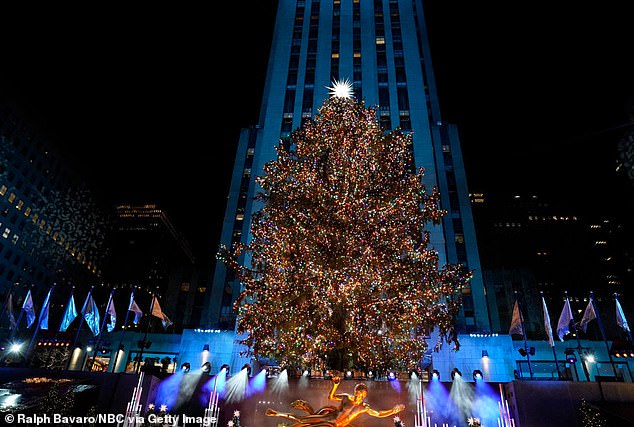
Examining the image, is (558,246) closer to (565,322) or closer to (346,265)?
(565,322)

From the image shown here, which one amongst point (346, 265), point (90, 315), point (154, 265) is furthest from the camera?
point (154, 265)

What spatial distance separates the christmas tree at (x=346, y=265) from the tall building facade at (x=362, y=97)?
33.1 feet

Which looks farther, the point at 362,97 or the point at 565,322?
the point at 362,97

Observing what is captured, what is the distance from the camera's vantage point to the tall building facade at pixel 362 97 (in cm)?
2758

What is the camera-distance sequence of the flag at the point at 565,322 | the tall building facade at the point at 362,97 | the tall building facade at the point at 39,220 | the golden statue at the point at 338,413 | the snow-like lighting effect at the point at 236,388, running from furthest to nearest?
1. the tall building facade at the point at 39,220
2. the tall building facade at the point at 362,97
3. the flag at the point at 565,322
4. the snow-like lighting effect at the point at 236,388
5. the golden statue at the point at 338,413

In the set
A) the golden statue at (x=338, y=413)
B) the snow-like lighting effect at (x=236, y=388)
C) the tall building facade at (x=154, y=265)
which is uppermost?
the tall building facade at (x=154, y=265)

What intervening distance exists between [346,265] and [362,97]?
2180 cm

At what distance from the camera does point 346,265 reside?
46.9 ft

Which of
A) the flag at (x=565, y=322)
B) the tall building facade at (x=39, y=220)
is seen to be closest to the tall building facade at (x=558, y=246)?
the flag at (x=565, y=322)

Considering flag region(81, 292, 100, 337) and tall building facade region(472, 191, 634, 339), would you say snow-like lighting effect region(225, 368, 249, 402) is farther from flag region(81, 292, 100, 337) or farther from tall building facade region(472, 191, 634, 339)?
tall building facade region(472, 191, 634, 339)

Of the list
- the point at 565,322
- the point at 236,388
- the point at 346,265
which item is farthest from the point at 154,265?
the point at 565,322

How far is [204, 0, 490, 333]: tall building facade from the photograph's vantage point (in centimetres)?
2758

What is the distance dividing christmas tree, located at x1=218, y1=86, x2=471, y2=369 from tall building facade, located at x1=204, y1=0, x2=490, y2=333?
1008 cm

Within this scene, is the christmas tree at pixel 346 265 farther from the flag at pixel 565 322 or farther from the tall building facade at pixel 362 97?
the tall building facade at pixel 362 97
